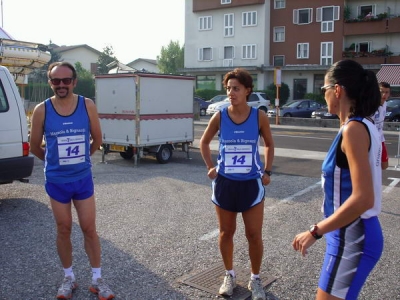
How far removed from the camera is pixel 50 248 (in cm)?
536

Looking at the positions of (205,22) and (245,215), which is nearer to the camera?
(245,215)

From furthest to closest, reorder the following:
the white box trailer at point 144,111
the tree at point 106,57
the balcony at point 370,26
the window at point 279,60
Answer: the tree at point 106,57
the window at point 279,60
the balcony at point 370,26
the white box trailer at point 144,111

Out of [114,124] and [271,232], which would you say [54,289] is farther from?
[114,124]

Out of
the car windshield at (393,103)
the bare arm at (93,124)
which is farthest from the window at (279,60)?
the bare arm at (93,124)

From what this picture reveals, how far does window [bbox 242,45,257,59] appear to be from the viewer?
47.7 meters

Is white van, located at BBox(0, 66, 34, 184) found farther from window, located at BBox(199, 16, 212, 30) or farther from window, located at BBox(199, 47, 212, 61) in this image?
window, located at BBox(199, 16, 212, 30)

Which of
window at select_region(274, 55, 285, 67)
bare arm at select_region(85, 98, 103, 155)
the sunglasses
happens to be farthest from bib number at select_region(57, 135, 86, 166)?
window at select_region(274, 55, 285, 67)

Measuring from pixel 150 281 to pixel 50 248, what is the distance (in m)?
1.57

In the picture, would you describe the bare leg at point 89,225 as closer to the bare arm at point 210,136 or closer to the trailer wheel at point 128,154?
the bare arm at point 210,136

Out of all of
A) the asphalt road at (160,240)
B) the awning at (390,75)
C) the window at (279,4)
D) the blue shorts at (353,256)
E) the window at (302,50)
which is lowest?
the asphalt road at (160,240)

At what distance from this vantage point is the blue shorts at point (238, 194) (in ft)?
13.0

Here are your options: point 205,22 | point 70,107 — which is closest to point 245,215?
point 70,107

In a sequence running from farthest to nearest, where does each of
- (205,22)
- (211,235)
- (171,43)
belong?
(171,43), (205,22), (211,235)

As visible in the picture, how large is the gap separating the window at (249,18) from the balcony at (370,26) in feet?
29.5
